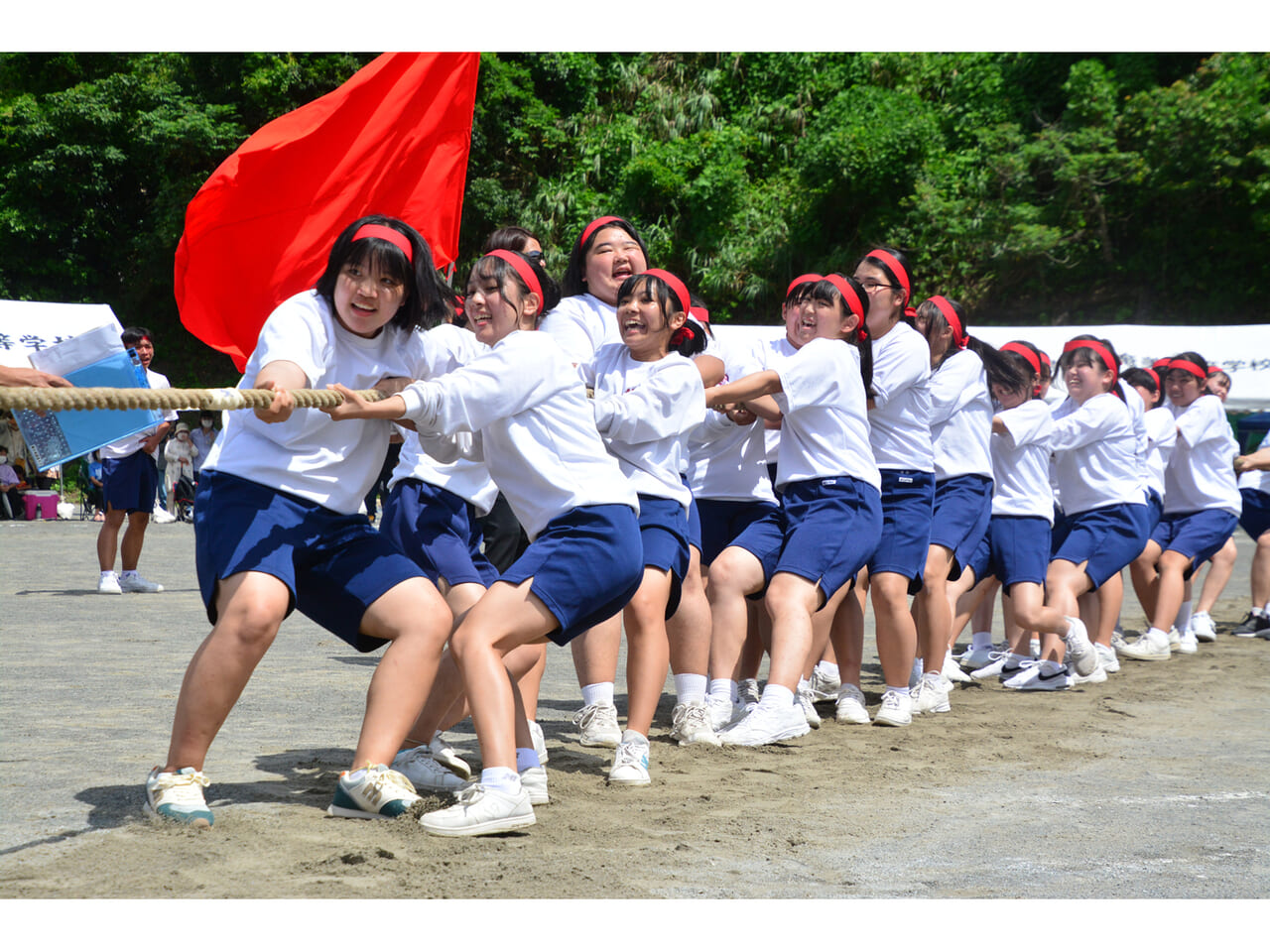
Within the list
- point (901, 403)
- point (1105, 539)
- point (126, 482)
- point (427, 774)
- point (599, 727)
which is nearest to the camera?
point (427, 774)

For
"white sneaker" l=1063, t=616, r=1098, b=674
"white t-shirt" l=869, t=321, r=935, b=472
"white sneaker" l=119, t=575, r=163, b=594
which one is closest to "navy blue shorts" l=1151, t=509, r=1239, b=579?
"white sneaker" l=1063, t=616, r=1098, b=674

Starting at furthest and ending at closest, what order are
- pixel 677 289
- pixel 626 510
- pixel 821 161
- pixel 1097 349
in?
pixel 821 161 → pixel 1097 349 → pixel 677 289 → pixel 626 510

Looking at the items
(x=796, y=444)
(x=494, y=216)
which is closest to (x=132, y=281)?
(x=494, y=216)

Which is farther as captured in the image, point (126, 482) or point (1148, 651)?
point (126, 482)

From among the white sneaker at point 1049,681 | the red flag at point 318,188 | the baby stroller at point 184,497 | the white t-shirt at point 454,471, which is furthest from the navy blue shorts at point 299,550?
the baby stroller at point 184,497

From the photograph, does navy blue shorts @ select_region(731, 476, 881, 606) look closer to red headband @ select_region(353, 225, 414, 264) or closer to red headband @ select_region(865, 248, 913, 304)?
red headband @ select_region(865, 248, 913, 304)

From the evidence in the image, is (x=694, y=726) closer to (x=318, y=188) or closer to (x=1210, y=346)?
(x=318, y=188)

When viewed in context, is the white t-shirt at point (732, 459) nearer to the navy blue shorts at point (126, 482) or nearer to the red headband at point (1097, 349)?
→ the red headband at point (1097, 349)

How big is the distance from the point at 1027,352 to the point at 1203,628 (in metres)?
3.05

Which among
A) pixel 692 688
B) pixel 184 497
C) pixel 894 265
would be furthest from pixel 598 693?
pixel 184 497

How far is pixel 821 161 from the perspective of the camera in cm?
2611

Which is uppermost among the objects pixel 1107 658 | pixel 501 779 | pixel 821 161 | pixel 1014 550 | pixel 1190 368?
pixel 821 161

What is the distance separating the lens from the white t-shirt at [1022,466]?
725 cm

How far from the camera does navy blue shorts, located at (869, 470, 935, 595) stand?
5801mm
